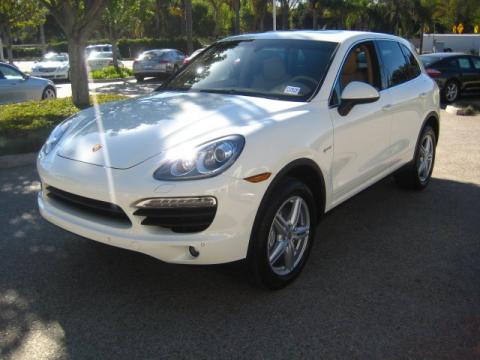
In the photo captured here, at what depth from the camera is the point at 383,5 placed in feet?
182

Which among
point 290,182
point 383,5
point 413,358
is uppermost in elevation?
point 383,5

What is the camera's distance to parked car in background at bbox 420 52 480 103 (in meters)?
14.5

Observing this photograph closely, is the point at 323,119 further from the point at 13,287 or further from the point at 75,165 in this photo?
the point at 13,287

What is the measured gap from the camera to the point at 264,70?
4.34 metres

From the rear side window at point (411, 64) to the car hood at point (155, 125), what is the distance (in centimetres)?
228

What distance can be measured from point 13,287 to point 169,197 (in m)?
1.49

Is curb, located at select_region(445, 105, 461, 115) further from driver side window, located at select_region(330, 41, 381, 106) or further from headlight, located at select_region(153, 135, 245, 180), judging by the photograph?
headlight, located at select_region(153, 135, 245, 180)

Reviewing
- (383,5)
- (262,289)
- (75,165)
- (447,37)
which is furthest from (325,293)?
(383,5)

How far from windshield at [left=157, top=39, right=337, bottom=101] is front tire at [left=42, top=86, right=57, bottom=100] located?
32.4 feet

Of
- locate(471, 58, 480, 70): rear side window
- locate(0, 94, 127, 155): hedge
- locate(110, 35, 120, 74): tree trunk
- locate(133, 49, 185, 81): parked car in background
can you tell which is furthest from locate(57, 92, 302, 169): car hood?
locate(110, 35, 120, 74): tree trunk

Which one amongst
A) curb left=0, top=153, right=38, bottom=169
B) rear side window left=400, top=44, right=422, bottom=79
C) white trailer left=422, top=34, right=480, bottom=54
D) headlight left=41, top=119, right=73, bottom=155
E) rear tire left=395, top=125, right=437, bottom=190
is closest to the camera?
headlight left=41, top=119, right=73, bottom=155

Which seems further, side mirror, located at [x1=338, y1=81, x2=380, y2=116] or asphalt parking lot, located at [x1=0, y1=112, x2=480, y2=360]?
side mirror, located at [x1=338, y1=81, x2=380, y2=116]

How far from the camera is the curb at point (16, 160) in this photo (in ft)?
22.8

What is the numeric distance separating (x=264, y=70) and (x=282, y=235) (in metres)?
1.51
